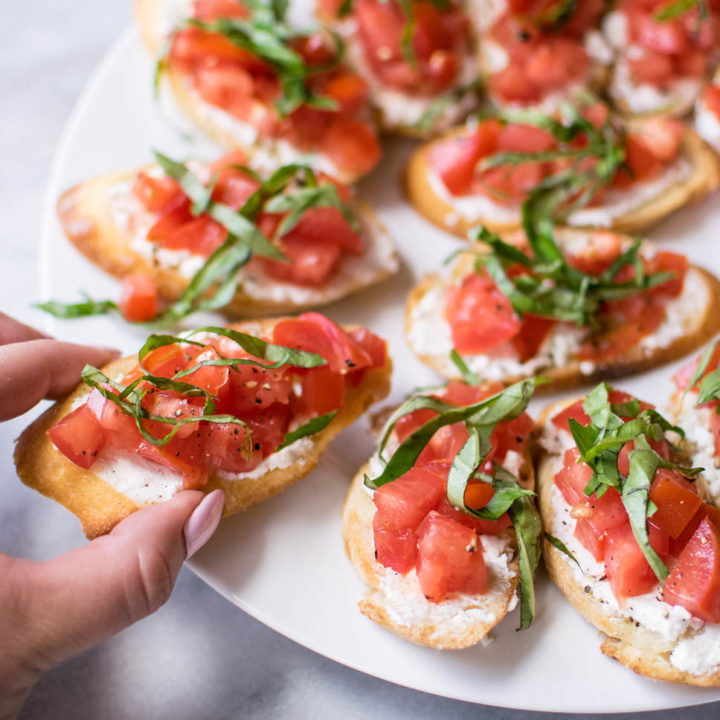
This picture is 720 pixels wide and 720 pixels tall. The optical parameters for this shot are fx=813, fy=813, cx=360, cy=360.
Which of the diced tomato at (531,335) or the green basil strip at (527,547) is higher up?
the diced tomato at (531,335)

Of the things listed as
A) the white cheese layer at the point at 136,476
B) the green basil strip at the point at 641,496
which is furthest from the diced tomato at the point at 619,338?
the white cheese layer at the point at 136,476

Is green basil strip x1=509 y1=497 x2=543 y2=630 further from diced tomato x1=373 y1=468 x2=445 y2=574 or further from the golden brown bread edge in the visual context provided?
diced tomato x1=373 y1=468 x2=445 y2=574

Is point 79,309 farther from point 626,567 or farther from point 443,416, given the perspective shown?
point 626,567

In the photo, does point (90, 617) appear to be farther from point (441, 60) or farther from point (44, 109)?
point (44, 109)

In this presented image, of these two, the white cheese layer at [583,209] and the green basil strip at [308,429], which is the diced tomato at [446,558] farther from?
the white cheese layer at [583,209]

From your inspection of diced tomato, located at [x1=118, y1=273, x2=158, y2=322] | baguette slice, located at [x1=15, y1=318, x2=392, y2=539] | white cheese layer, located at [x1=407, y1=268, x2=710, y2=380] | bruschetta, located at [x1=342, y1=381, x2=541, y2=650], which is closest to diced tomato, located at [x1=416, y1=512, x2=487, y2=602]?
bruschetta, located at [x1=342, y1=381, x2=541, y2=650]

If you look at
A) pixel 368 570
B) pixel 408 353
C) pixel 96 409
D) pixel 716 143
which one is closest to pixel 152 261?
pixel 96 409

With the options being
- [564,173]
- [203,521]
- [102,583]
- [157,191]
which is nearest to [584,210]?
[564,173]
